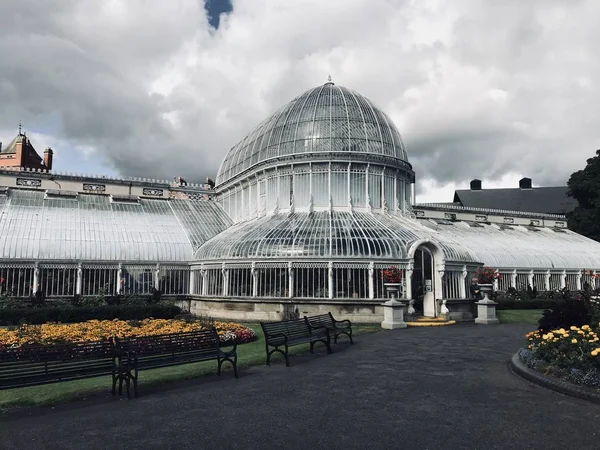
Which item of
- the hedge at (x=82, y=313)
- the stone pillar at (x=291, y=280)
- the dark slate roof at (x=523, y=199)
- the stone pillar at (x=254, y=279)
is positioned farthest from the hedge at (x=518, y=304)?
the dark slate roof at (x=523, y=199)

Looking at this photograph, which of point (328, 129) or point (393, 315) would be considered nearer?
point (393, 315)

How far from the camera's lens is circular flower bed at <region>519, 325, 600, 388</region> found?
31.2 feet

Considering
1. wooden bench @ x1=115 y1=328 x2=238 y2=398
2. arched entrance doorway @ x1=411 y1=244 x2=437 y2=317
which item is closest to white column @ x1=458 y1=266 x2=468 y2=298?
arched entrance doorway @ x1=411 y1=244 x2=437 y2=317

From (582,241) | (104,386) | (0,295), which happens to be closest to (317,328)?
(104,386)

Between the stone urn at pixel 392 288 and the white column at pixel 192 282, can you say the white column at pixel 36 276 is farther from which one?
the stone urn at pixel 392 288

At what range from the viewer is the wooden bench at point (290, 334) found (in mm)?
12672

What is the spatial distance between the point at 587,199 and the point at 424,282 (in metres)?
39.8

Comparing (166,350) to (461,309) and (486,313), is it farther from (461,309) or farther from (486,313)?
(461,309)

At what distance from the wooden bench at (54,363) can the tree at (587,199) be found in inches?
2111

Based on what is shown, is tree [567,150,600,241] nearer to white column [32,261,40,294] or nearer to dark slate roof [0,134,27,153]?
white column [32,261,40,294]

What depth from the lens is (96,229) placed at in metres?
28.0

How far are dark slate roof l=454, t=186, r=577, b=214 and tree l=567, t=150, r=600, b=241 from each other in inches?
257

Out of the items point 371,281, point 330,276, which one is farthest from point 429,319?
point 330,276

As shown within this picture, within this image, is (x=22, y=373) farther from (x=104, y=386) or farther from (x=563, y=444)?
(x=563, y=444)
